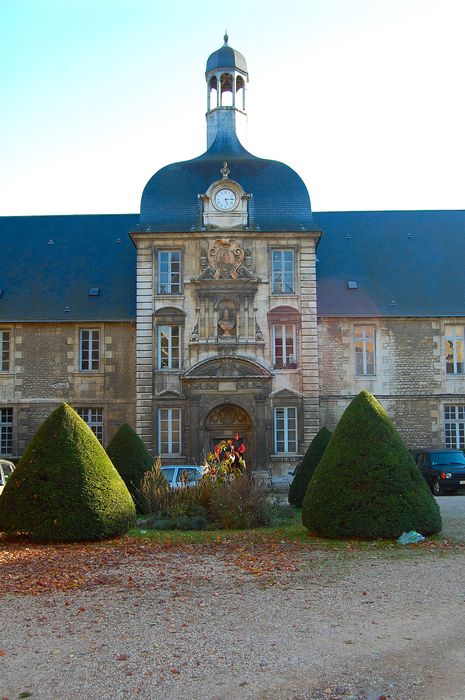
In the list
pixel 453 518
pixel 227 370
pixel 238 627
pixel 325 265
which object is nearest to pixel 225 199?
pixel 325 265

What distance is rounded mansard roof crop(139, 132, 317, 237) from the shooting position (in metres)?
25.7

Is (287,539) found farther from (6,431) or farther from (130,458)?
(6,431)

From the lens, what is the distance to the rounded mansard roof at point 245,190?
84.2 feet

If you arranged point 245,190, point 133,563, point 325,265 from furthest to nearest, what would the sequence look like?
1. point 325,265
2. point 245,190
3. point 133,563

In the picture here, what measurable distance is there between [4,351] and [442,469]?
47.2 feet

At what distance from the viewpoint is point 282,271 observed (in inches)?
1011

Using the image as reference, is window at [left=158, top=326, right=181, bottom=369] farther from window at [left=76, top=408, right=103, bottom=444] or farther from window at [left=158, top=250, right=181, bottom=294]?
window at [left=76, top=408, right=103, bottom=444]

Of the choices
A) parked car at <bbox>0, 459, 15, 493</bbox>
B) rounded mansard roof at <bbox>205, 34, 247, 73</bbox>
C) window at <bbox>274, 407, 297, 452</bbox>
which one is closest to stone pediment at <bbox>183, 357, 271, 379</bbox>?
window at <bbox>274, 407, 297, 452</bbox>

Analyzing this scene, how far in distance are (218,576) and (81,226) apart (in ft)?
74.8

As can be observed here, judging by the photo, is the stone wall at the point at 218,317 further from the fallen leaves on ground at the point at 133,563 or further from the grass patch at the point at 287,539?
the fallen leaves on ground at the point at 133,563

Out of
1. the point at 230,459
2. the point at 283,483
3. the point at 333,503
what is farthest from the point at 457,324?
the point at 333,503

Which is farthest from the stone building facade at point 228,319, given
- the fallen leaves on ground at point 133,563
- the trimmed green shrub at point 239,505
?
the fallen leaves on ground at point 133,563

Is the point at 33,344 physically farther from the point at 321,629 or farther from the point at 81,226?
the point at 321,629

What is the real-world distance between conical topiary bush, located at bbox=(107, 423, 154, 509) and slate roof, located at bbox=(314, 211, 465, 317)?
10.6 m
